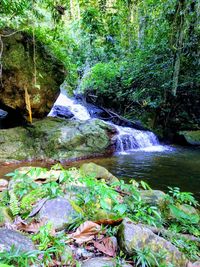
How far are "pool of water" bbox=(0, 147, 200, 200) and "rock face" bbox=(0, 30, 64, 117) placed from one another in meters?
2.13

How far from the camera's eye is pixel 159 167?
7.12 meters

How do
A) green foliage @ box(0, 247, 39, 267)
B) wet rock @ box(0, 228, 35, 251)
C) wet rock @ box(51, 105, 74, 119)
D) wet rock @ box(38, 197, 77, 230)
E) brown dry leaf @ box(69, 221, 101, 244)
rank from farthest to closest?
1. wet rock @ box(51, 105, 74, 119)
2. wet rock @ box(38, 197, 77, 230)
3. brown dry leaf @ box(69, 221, 101, 244)
4. wet rock @ box(0, 228, 35, 251)
5. green foliage @ box(0, 247, 39, 267)

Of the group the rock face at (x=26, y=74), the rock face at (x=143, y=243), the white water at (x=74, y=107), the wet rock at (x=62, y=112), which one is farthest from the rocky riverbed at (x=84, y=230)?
the white water at (x=74, y=107)

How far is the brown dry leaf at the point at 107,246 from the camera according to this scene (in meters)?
1.98

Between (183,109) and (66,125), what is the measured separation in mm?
5801

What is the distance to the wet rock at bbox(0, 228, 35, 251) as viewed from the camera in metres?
1.73

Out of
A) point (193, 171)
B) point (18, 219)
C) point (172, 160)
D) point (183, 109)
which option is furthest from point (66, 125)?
point (18, 219)

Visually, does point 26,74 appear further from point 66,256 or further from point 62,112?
point 66,256

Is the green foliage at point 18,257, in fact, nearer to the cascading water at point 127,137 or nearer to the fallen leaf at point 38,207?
the fallen leaf at point 38,207

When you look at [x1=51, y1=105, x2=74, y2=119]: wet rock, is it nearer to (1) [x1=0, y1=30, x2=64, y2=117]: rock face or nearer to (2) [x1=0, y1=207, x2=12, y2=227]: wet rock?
(1) [x1=0, y1=30, x2=64, y2=117]: rock face

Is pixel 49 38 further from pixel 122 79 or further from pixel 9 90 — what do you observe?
pixel 122 79

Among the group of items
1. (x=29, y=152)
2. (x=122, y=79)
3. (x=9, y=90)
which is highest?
(x=122, y=79)

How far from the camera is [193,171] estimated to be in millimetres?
6777

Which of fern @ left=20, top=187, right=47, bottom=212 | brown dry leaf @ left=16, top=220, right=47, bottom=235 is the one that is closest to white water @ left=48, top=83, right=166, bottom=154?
fern @ left=20, top=187, right=47, bottom=212
